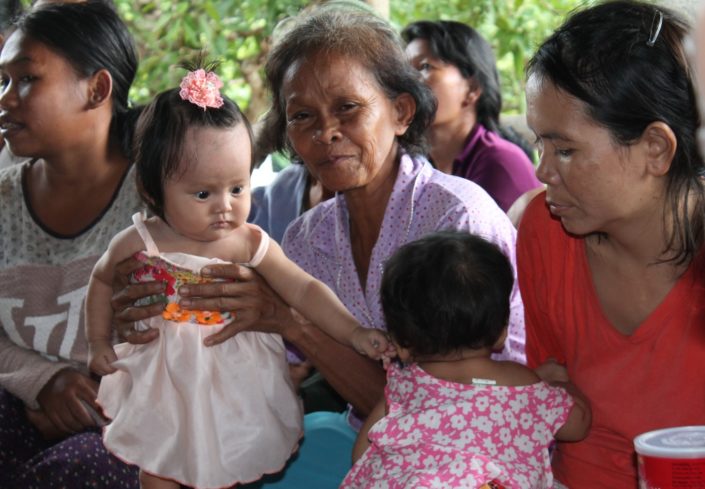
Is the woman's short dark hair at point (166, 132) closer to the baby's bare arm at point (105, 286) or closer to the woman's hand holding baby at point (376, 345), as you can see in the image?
the baby's bare arm at point (105, 286)

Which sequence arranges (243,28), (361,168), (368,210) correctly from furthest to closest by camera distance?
1. (243,28)
2. (368,210)
3. (361,168)

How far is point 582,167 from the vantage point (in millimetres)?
1949

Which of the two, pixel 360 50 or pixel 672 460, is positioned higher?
pixel 360 50

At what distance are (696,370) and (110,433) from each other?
1236mm

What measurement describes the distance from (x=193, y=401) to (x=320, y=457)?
52cm

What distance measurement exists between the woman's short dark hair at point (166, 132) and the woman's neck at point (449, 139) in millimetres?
1855

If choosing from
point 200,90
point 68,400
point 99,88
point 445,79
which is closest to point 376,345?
point 200,90

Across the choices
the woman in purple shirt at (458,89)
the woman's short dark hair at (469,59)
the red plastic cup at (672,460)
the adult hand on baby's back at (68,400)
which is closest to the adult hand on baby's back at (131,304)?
the adult hand on baby's back at (68,400)

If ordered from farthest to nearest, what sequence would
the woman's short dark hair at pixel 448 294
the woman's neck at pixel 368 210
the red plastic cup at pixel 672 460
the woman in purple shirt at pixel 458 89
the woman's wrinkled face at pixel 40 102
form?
the woman in purple shirt at pixel 458 89 < the woman's wrinkled face at pixel 40 102 < the woman's neck at pixel 368 210 < the woman's short dark hair at pixel 448 294 < the red plastic cup at pixel 672 460

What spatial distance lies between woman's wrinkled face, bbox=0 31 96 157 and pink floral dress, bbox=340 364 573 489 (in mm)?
1266

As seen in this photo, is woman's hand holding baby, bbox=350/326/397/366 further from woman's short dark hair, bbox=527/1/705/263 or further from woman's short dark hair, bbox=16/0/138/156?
woman's short dark hair, bbox=16/0/138/156

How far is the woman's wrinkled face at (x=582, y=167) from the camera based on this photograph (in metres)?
1.94

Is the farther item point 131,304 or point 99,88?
point 99,88

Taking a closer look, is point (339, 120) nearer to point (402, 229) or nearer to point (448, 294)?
point (402, 229)
